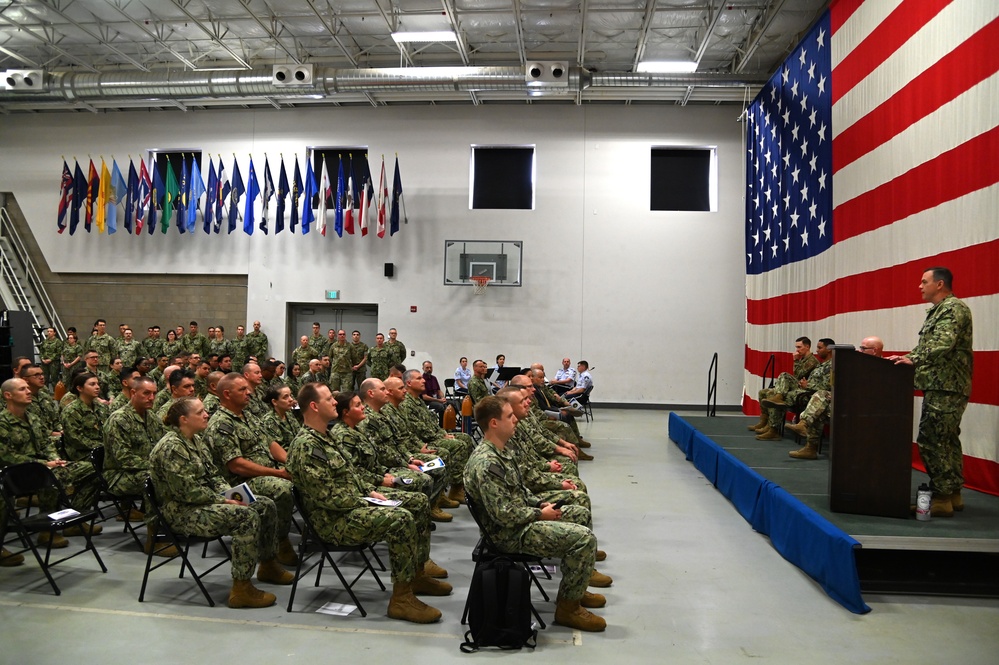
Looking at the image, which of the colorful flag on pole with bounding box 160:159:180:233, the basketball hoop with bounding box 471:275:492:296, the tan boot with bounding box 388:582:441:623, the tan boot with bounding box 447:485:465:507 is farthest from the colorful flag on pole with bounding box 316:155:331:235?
the tan boot with bounding box 388:582:441:623

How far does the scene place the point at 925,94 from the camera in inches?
285

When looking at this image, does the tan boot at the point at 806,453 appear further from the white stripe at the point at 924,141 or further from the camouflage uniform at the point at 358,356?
the camouflage uniform at the point at 358,356

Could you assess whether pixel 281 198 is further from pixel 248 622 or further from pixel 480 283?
pixel 248 622

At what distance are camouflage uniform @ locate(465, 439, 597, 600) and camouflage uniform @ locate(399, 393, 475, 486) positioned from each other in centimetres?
270

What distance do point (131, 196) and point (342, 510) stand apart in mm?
15197

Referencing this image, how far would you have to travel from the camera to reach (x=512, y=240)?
1620 centimetres

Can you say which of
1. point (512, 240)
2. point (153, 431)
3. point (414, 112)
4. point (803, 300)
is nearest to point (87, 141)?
point (414, 112)

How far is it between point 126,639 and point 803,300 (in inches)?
389

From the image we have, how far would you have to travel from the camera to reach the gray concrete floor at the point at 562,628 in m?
3.52

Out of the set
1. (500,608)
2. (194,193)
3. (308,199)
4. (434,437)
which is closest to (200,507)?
(500,608)

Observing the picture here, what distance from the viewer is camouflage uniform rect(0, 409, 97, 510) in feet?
16.7

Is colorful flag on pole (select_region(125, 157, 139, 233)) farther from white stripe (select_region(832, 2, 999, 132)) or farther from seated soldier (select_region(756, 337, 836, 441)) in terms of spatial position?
white stripe (select_region(832, 2, 999, 132))

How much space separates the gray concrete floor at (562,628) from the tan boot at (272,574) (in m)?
0.09

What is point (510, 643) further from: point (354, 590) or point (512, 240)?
point (512, 240)
